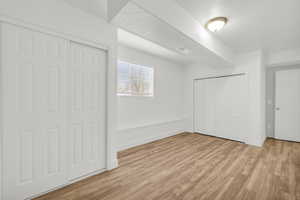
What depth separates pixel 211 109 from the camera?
4.65 meters

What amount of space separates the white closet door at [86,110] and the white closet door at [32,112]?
0.14 metres

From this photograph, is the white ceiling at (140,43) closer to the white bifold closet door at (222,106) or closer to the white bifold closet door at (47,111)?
the white bifold closet door at (47,111)

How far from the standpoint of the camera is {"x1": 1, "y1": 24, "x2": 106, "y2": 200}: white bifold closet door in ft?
4.87

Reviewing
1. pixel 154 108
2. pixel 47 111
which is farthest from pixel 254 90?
pixel 47 111

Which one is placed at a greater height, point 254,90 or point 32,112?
point 254,90

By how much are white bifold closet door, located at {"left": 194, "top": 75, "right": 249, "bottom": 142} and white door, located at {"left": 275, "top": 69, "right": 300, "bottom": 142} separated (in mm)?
1331

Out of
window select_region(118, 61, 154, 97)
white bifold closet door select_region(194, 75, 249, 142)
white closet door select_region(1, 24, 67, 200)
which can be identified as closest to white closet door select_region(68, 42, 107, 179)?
white closet door select_region(1, 24, 67, 200)

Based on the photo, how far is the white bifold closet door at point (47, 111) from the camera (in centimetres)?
148

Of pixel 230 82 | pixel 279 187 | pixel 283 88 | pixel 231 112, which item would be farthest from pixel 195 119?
pixel 279 187

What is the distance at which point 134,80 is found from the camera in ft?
12.3

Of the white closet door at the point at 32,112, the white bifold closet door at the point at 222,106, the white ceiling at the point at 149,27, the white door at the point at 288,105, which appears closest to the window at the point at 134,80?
the white ceiling at the point at 149,27

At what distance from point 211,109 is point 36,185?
472 cm

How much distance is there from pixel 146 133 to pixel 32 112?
2.75m

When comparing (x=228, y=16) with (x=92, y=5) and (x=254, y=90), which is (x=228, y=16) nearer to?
(x=92, y=5)
